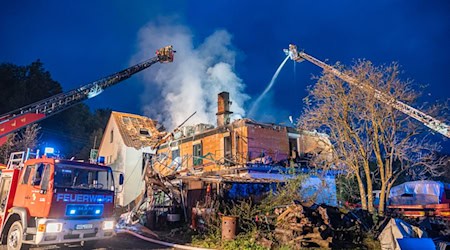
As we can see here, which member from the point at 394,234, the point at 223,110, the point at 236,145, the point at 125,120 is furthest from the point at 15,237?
the point at 125,120

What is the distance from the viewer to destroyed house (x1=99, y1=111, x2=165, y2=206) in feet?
85.3

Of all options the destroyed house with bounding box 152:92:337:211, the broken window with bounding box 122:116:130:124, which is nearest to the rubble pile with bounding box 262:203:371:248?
the destroyed house with bounding box 152:92:337:211

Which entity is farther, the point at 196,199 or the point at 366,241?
the point at 196,199

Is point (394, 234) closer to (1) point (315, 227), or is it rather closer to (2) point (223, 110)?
(1) point (315, 227)

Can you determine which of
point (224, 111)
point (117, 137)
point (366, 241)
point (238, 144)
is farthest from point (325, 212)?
point (117, 137)

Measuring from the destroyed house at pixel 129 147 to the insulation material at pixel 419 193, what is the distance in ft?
63.7

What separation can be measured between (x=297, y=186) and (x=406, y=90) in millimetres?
6889

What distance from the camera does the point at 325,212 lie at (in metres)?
10.1

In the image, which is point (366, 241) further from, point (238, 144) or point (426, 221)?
point (238, 144)

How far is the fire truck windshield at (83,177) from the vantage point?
9000 millimetres

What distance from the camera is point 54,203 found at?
855cm

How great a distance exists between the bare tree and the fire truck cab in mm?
10228

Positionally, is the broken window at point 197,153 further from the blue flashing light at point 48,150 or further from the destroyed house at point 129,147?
the blue flashing light at point 48,150

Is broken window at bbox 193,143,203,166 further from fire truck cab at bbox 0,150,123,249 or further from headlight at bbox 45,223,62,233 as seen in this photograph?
headlight at bbox 45,223,62,233
